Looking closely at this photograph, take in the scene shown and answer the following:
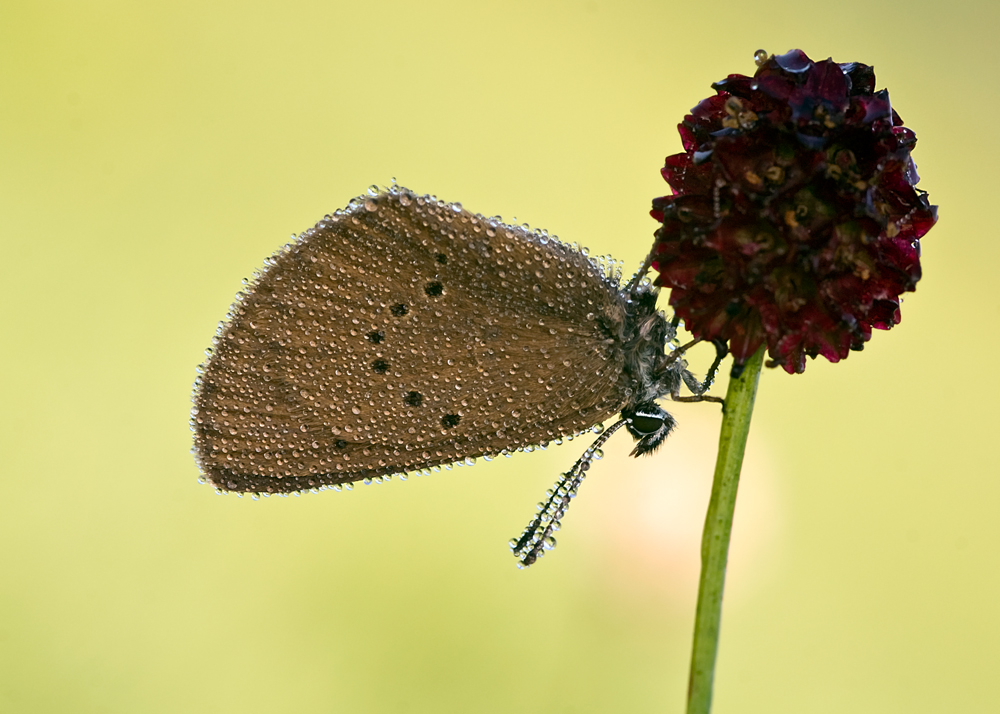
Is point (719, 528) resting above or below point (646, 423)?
below

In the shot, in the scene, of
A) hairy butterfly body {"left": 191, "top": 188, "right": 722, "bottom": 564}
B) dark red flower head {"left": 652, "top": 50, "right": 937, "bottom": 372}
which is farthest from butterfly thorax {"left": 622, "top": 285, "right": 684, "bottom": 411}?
dark red flower head {"left": 652, "top": 50, "right": 937, "bottom": 372}

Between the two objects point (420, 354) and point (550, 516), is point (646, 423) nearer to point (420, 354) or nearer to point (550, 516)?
point (550, 516)

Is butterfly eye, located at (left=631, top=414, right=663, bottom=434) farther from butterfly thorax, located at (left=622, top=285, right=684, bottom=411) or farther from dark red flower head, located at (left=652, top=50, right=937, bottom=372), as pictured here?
dark red flower head, located at (left=652, top=50, right=937, bottom=372)

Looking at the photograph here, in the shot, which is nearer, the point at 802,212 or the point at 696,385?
the point at 802,212

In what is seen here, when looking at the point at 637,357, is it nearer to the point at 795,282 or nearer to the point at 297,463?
the point at 795,282

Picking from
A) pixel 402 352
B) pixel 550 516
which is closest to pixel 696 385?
pixel 550 516

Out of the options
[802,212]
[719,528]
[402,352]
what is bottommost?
[719,528]
